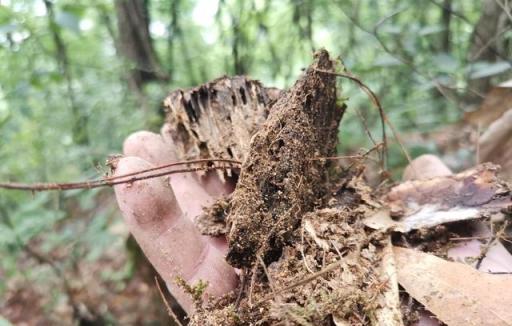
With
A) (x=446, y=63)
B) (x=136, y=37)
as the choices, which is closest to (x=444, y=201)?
(x=446, y=63)

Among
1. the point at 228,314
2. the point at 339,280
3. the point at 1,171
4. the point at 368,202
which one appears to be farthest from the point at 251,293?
the point at 1,171

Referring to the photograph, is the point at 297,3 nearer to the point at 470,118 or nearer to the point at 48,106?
the point at 470,118

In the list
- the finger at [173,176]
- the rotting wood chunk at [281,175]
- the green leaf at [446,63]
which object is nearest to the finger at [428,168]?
the green leaf at [446,63]

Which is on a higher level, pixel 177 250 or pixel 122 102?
pixel 122 102

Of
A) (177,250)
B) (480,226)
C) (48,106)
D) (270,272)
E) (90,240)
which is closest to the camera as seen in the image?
(270,272)

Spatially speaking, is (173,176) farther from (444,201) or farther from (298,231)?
(444,201)

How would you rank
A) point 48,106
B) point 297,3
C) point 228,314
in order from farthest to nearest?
point 48,106 → point 297,3 → point 228,314
